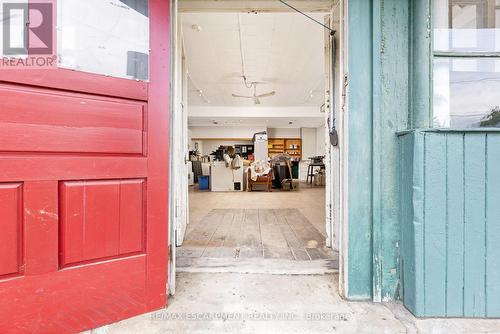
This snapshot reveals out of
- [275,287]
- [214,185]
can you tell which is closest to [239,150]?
[214,185]

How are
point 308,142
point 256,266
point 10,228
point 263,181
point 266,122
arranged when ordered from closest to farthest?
point 10,228, point 256,266, point 263,181, point 266,122, point 308,142

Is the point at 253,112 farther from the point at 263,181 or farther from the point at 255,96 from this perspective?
the point at 263,181

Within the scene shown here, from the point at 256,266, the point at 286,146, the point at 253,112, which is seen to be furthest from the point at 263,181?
the point at 286,146

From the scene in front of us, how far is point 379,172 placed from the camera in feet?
4.82

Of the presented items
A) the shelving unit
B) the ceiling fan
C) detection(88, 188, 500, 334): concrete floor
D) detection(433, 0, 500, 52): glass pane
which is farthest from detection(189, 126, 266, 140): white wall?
detection(88, 188, 500, 334): concrete floor

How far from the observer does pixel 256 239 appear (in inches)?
98.8

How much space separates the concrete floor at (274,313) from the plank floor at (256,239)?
39 centimetres

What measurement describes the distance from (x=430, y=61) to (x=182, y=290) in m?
2.23

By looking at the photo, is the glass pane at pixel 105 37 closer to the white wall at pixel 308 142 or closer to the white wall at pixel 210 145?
the white wall at pixel 210 145

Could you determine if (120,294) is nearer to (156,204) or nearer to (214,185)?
(156,204)

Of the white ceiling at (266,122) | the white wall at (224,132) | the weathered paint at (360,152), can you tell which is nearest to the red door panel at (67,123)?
the weathered paint at (360,152)

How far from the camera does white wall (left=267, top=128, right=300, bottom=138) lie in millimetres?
12195

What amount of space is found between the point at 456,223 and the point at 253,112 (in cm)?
814

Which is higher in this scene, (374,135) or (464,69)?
(464,69)
